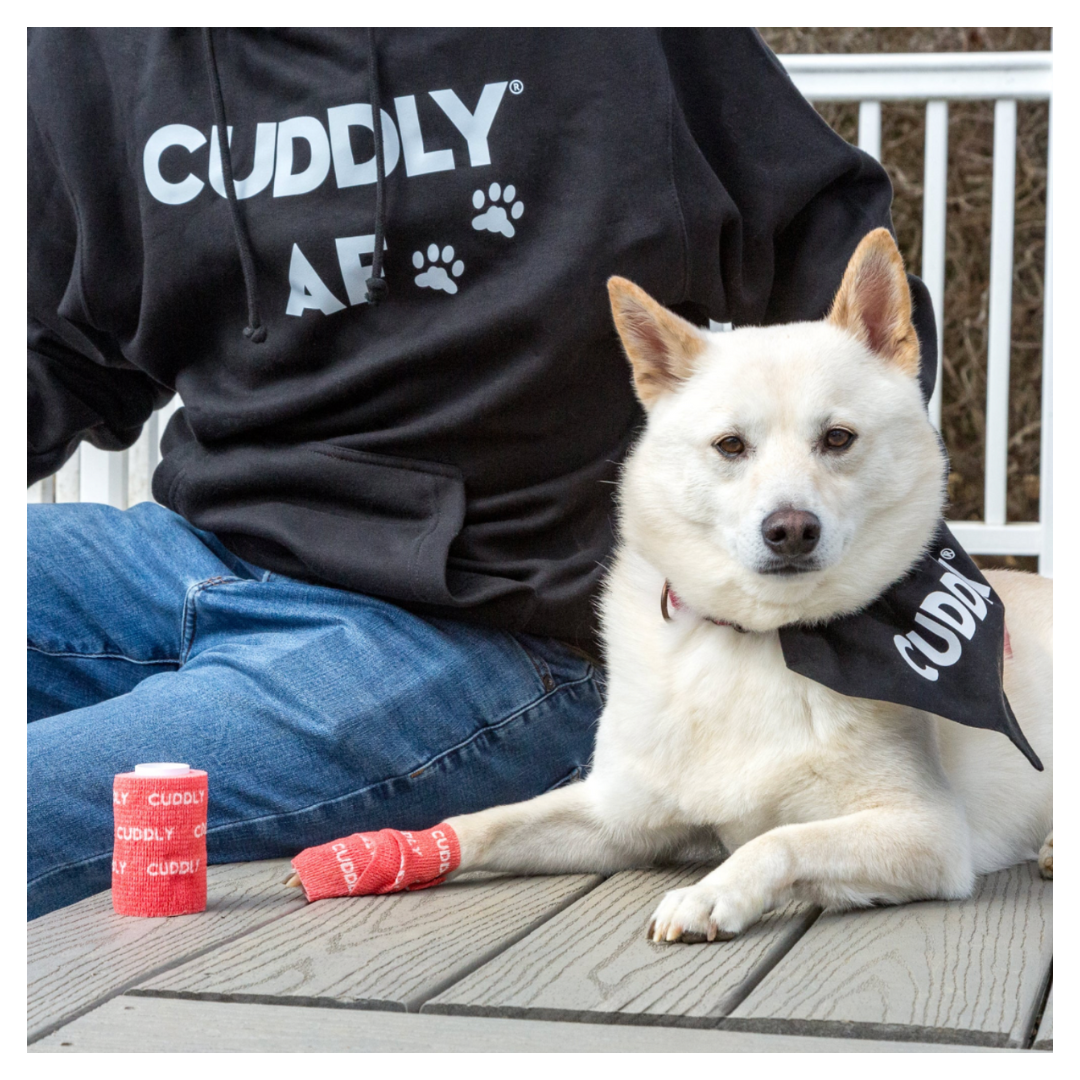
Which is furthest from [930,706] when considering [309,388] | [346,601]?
[309,388]

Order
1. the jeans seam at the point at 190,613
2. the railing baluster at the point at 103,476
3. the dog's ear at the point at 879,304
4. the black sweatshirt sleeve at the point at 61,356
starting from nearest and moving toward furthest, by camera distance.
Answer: the dog's ear at the point at 879,304
the jeans seam at the point at 190,613
the black sweatshirt sleeve at the point at 61,356
the railing baluster at the point at 103,476

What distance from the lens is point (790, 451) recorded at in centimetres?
143

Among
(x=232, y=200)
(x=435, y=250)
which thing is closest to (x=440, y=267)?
(x=435, y=250)

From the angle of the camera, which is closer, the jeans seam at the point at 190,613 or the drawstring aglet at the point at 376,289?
the drawstring aglet at the point at 376,289

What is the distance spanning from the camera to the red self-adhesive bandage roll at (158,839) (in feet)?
4.20

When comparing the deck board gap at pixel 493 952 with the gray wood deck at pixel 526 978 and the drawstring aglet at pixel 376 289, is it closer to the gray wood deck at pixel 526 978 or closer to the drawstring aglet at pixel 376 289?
the gray wood deck at pixel 526 978

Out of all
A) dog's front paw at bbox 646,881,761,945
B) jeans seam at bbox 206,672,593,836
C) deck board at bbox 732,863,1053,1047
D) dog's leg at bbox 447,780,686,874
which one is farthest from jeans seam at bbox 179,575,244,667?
deck board at bbox 732,863,1053,1047

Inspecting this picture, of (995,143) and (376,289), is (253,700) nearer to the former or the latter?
(376,289)

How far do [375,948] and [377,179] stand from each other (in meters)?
1.04

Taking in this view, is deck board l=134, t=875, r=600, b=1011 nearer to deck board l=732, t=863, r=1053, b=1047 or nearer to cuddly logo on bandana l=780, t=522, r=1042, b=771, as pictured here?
deck board l=732, t=863, r=1053, b=1047

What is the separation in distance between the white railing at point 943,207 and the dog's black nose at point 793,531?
1.47 metres

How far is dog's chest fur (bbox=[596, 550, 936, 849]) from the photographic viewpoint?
4.65ft

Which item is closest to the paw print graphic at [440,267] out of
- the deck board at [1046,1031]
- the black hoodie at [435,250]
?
the black hoodie at [435,250]

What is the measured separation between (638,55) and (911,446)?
2.28ft
